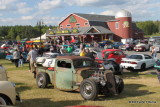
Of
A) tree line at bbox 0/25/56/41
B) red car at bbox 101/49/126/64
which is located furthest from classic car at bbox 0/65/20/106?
tree line at bbox 0/25/56/41

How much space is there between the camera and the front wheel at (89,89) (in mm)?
8047

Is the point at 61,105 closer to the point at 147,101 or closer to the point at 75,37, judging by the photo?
the point at 147,101

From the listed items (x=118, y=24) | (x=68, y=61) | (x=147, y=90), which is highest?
(x=118, y=24)

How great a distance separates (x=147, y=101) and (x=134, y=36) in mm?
58365

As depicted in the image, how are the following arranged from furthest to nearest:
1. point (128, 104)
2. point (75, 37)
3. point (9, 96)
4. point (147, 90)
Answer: point (75, 37) → point (147, 90) → point (128, 104) → point (9, 96)

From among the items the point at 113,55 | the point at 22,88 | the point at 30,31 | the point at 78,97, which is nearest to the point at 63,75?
the point at 78,97

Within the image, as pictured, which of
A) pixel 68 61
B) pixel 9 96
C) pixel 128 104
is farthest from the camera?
pixel 68 61

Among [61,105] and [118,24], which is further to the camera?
[118,24]

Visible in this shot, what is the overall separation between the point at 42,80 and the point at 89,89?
2.92m

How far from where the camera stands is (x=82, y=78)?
8750mm

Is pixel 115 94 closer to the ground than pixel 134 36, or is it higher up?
closer to the ground

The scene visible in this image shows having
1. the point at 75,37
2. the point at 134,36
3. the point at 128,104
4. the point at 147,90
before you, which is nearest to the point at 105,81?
the point at 128,104

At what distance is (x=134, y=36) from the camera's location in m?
64.8

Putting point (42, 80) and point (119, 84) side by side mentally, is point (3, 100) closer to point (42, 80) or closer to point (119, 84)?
point (42, 80)
